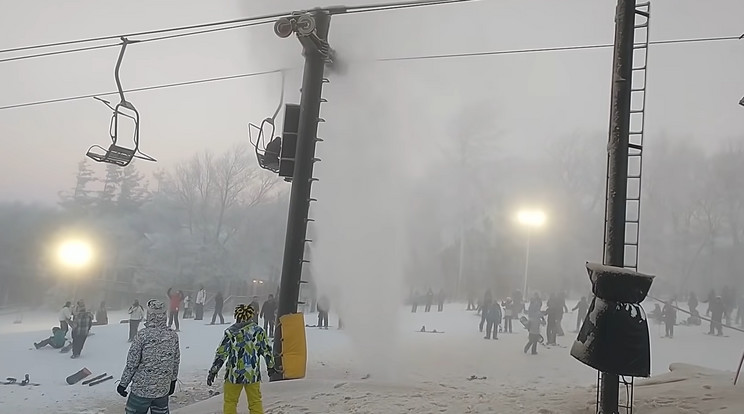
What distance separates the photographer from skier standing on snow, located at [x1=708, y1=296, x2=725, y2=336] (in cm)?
1098

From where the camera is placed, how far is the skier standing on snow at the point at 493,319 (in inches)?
480

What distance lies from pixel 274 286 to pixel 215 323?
3426mm

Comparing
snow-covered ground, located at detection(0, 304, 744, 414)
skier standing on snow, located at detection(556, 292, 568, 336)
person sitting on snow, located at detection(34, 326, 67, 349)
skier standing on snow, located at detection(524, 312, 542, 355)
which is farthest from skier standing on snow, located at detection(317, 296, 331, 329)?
person sitting on snow, located at detection(34, 326, 67, 349)

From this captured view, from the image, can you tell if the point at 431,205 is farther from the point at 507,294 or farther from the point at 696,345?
the point at 696,345

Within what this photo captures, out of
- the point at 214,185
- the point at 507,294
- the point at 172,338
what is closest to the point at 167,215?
the point at 214,185

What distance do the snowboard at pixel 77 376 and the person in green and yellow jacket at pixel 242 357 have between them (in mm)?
6801

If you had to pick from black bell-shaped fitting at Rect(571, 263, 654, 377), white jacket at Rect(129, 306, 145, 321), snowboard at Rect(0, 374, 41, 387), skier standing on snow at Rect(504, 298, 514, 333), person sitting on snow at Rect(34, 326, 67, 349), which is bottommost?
snowboard at Rect(0, 374, 41, 387)

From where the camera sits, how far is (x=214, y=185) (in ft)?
64.4

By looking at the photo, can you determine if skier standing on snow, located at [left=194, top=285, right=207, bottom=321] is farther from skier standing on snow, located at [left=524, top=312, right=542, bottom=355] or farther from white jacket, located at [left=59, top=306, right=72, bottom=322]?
skier standing on snow, located at [left=524, top=312, right=542, bottom=355]

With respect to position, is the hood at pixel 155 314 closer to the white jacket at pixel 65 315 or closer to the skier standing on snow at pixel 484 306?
the skier standing on snow at pixel 484 306

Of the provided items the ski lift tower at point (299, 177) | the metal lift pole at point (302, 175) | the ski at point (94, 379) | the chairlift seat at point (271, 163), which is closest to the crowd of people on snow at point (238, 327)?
the ski lift tower at point (299, 177)

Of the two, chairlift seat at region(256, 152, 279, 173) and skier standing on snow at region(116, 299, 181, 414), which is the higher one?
chairlift seat at region(256, 152, 279, 173)

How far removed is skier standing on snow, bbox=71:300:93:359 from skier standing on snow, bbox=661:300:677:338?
13262mm

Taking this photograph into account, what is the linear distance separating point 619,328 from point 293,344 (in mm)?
4450
